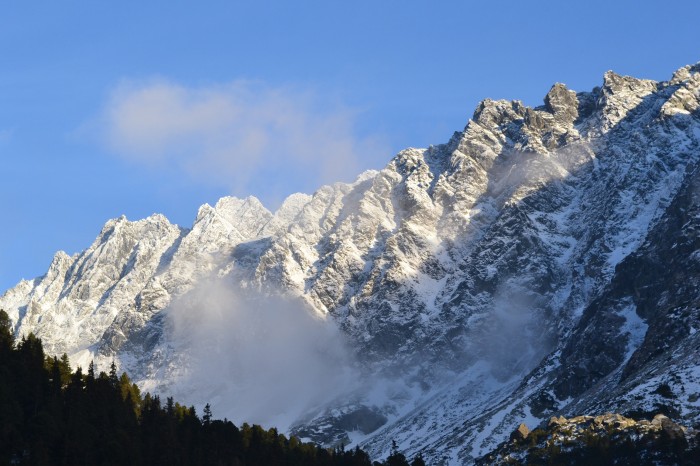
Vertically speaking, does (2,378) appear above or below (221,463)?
above

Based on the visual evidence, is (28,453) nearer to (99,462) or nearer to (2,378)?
(99,462)

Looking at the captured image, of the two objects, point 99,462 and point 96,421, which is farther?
point 96,421

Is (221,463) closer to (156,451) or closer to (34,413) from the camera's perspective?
(156,451)

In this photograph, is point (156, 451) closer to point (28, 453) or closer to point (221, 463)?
point (221, 463)

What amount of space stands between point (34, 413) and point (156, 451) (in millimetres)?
18947

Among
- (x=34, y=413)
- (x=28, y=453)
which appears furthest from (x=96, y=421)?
(x=28, y=453)

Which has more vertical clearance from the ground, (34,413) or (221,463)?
(34,413)

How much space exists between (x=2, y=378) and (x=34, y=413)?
8.41m

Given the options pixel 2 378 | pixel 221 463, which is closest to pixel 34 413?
pixel 2 378

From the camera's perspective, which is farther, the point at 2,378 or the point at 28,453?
the point at 2,378

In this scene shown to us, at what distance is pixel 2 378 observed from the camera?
19312 centimetres

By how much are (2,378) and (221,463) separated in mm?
→ 35794

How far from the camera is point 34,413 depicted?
18925 cm

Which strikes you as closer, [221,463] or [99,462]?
[99,462]
